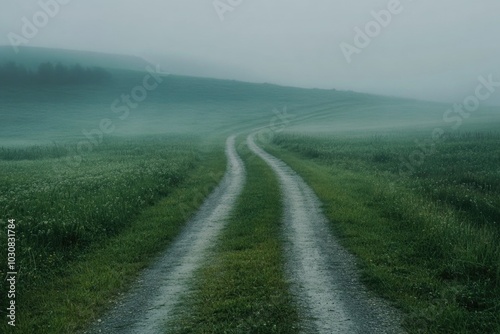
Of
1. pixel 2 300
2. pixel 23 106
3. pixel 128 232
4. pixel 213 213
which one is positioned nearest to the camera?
pixel 2 300

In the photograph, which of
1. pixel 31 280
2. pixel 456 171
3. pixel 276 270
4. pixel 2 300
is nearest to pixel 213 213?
pixel 276 270

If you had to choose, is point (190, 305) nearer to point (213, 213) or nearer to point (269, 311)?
point (269, 311)

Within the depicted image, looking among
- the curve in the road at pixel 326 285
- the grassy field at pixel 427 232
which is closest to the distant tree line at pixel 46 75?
the grassy field at pixel 427 232

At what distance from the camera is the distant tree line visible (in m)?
114

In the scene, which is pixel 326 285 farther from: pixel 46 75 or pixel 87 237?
pixel 46 75

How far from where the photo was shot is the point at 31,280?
10.0m

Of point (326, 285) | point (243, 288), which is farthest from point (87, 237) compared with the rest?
point (326, 285)

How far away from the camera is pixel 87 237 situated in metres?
13.3

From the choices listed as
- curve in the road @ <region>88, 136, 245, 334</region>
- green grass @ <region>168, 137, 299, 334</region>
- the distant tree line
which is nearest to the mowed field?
green grass @ <region>168, 137, 299, 334</region>

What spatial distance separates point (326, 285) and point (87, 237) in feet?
25.2

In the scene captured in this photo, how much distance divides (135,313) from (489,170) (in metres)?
23.2

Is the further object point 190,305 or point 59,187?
point 59,187

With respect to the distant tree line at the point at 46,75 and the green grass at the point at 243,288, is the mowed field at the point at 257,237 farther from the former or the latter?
the distant tree line at the point at 46,75

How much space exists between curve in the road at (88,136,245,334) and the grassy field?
4352 mm
